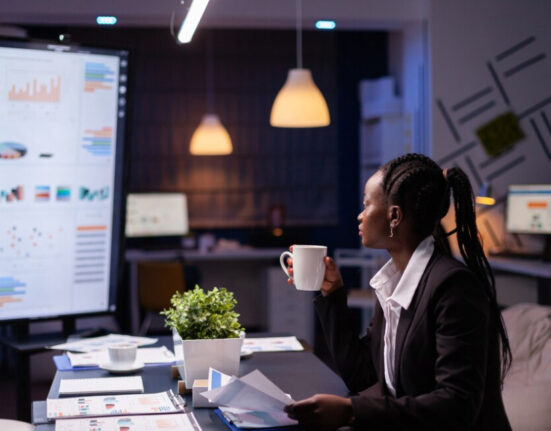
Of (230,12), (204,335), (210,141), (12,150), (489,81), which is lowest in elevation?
(204,335)

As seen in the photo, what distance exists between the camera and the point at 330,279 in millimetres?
1966

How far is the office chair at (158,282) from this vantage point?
613 cm

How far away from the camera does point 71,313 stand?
2953 mm

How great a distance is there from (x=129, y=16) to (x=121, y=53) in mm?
2592

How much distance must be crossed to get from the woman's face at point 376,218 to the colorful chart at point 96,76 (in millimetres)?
1524

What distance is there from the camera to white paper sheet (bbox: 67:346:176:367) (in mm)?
2270

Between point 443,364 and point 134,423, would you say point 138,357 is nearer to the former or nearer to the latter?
point 134,423

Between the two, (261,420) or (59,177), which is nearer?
(261,420)

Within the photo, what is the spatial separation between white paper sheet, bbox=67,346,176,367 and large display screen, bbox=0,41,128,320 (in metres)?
0.57

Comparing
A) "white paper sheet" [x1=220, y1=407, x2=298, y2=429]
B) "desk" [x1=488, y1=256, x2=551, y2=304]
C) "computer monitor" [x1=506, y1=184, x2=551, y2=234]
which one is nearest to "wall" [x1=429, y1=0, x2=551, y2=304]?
"computer monitor" [x1=506, y1=184, x2=551, y2=234]

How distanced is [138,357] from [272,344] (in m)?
0.48

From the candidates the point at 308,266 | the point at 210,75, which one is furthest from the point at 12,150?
the point at 210,75

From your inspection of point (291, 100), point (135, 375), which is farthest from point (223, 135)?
point (135, 375)

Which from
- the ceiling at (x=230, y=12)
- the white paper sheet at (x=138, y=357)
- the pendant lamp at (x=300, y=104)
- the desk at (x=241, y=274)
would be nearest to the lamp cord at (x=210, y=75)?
the desk at (x=241, y=274)
